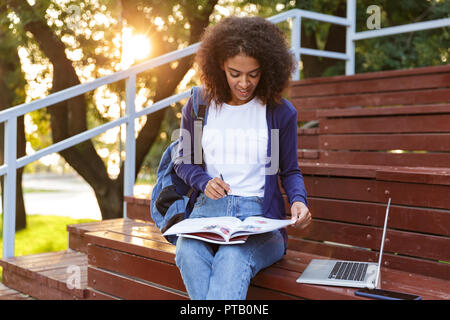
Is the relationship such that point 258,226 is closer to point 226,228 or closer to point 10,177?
point 226,228

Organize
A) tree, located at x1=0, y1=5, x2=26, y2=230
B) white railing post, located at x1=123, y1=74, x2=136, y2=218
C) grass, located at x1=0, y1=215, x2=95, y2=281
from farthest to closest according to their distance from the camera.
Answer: tree, located at x1=0, y1=5, x2=26, y2=230
grass, located at x1=0, y1=215, x2=95, y2=281
white railing post, located at x1=123, y1=74, x2=136, y2=218

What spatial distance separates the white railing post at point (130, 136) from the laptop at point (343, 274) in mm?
1941

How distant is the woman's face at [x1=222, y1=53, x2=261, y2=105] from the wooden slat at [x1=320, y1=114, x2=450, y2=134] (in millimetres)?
1252

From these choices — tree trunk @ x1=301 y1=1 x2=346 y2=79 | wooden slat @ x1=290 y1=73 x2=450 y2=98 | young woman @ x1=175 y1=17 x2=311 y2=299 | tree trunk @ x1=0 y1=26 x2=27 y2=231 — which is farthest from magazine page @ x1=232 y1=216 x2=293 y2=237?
tree trunk @ x1=0 y1=26 x2=27 y2=231

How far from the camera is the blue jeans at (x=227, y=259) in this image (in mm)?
1822

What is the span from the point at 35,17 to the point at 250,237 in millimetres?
3115

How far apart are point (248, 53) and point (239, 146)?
0.38m

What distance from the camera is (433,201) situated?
2.24 meters

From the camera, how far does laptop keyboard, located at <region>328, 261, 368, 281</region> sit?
1.91 metres

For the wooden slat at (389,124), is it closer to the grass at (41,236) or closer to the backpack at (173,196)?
the backpack at (173,196)

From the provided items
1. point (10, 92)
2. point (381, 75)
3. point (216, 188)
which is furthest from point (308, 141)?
point (10, 92)

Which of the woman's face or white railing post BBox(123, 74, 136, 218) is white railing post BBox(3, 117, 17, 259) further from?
the woman's face
